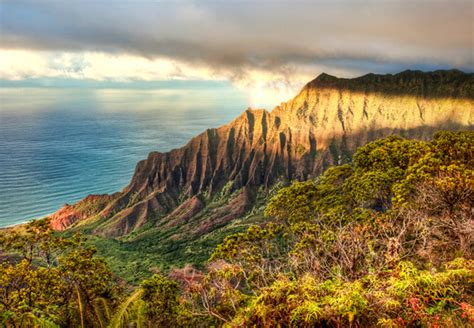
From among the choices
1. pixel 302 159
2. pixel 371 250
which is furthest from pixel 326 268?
pixel 302 159

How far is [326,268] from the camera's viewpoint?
15828mm

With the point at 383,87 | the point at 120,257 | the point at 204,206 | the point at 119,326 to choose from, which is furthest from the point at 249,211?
the point at 119,326

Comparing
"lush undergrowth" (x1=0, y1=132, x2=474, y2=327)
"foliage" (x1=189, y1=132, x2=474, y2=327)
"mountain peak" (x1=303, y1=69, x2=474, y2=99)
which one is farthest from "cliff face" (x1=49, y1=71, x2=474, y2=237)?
"lush undergrowth" (x1=0, y1=132, x2=474, y2=327)

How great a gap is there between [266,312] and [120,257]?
104 m

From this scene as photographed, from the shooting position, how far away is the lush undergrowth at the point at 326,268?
9320 millimetres

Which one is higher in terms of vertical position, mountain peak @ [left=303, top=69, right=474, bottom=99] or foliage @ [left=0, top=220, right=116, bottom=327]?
mountain peak @ [left=303, top=69, right=474, bottom=99]

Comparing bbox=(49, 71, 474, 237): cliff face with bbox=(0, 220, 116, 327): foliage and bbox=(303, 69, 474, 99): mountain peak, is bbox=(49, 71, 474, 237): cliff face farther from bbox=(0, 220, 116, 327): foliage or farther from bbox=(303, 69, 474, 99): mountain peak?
bbox=(0, 220, 116, 327): foliage

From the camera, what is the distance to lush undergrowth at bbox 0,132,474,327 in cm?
932

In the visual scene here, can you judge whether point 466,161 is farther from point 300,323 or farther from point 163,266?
point 163,266

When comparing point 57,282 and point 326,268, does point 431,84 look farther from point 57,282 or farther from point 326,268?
point 57,282

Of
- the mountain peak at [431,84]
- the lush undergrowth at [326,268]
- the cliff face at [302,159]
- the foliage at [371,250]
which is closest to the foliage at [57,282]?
the lush undergrowth at [326,268]

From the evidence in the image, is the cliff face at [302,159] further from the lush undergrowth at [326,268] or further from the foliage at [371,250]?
the lush undergrowth at [326,268]

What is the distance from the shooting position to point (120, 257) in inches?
4045

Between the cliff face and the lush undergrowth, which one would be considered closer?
the lush undergrowth
